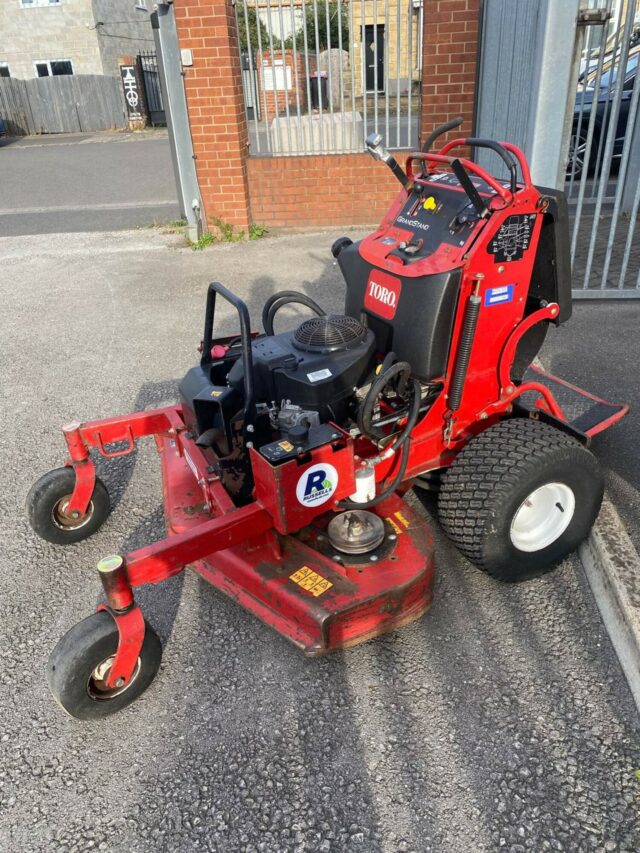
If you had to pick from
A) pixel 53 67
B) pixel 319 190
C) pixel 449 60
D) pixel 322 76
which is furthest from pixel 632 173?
pixel 53 67

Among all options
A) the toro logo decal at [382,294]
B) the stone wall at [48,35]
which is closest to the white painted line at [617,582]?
the toro logo decal at [382,294]

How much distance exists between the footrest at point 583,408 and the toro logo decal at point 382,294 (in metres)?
0.91

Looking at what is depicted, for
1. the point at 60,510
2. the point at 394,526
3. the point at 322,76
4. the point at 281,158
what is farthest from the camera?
the point at 281,158

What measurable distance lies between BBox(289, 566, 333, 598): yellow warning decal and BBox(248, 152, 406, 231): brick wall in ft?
23.1

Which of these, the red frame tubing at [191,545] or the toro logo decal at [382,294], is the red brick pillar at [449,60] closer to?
the toro logo decal at [382,294]

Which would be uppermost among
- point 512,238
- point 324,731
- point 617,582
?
point 512,238

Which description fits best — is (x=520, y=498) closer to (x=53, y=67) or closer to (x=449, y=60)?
(x=449, y=60)

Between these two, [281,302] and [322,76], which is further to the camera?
[322,76]

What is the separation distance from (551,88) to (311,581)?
14.8 feet

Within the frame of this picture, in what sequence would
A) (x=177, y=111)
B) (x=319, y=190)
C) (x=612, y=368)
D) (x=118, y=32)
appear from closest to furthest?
(x=612, y=368) < (x=177, y=111) < (x=319, y=190) < (x=118, y=32)

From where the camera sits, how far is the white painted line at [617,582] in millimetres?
2533

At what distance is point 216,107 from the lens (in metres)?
8.22

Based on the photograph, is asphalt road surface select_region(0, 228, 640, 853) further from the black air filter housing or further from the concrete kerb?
the black air filter housing

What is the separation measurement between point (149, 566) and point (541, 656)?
157cm
